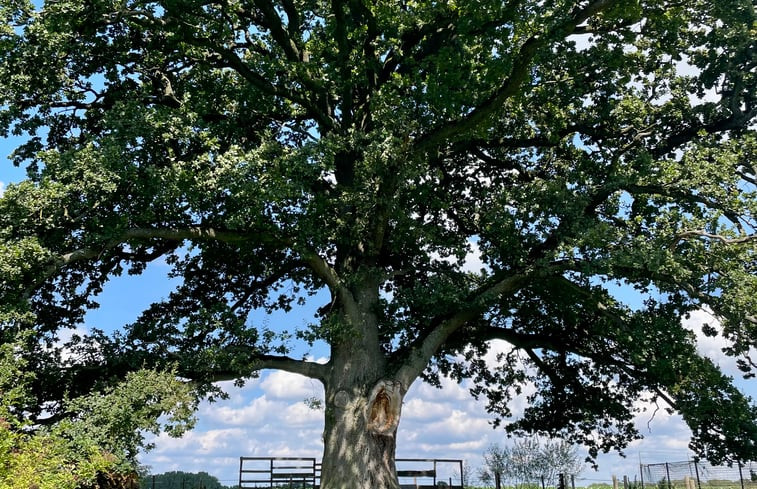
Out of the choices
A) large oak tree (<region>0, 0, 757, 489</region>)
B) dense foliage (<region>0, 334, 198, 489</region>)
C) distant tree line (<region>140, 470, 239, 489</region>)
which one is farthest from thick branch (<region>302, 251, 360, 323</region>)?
distant tree line (<region>140, 470, 239, 489</region>)

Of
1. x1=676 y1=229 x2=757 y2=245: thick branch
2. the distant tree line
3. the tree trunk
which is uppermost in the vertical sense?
x1=676 y1=229 x2=757 y2=245: thick branch

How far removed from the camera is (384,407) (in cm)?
1461

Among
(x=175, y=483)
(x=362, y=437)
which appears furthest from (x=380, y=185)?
(x=175, y=483)

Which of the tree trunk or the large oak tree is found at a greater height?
the large oak tree

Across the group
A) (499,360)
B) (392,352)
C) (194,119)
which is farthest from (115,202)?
(499,360)

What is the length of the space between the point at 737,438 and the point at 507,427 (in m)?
8.19

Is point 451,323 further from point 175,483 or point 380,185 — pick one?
point 175,483

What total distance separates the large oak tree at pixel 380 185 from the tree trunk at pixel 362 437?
5cm

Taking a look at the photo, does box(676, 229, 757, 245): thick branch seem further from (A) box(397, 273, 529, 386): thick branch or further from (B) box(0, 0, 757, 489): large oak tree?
(A) box(397, 273, 529, 386): thick branch

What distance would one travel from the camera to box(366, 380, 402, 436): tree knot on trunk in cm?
1449

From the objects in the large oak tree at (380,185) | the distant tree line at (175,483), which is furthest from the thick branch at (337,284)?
the distant tree line at (175,483)

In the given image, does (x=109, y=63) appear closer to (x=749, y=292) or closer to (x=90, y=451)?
(x=90, y=451)

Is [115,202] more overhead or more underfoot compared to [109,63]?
more underfoot

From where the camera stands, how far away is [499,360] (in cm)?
2120
